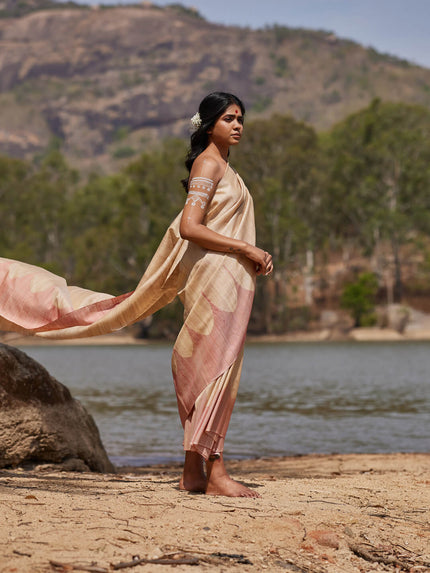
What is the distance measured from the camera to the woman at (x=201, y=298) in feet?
13.2

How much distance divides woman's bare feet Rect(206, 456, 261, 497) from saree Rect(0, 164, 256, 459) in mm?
110

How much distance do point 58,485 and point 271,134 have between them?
54.0 metres

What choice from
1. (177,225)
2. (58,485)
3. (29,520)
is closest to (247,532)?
(29,520)

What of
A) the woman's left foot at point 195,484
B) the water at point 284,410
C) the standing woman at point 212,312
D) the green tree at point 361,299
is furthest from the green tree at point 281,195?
the woman's left foot at point 195,484

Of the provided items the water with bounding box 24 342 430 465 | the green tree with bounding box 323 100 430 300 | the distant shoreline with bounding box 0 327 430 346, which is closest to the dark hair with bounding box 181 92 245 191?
the water with bounding box 24 342 430 465

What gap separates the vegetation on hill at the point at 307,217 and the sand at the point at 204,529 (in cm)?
4644

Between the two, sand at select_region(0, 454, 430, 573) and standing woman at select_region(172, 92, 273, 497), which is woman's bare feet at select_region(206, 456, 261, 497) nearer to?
standing woman at select_region(172, 92, 273, 497)

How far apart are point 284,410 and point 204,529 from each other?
35.6 ft

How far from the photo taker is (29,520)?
317 centimetres

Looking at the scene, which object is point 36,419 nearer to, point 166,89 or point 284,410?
point 284,410

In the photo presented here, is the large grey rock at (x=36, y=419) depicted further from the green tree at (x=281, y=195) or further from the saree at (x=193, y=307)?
the green tree at (x=281, y=195)

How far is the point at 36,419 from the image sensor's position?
5625 millimetres

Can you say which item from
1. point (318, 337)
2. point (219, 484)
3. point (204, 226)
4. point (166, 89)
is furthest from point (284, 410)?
point (166, 89)

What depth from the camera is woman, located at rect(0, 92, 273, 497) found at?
13.2 feet
